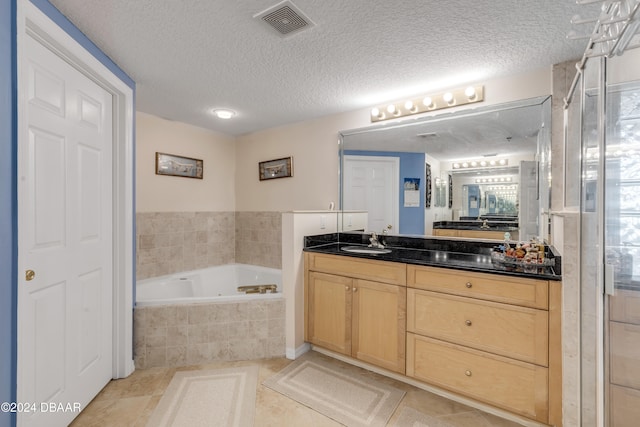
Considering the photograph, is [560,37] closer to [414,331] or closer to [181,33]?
[414,331]

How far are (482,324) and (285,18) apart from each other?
6.71 ft

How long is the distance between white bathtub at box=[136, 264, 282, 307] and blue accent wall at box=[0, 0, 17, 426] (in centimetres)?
124

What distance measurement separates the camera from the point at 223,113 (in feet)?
9.73

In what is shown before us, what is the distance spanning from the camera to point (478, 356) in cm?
173

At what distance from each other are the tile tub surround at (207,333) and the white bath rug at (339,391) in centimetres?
35

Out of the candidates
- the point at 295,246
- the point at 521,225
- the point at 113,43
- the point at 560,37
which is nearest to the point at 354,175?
the point at 295,246

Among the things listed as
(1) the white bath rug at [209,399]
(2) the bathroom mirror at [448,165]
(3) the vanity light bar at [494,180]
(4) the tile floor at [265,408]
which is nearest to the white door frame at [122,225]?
(4) the tile floor at [265,408]

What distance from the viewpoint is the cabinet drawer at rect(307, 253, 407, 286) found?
2.04m

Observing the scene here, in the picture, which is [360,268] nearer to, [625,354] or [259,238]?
[625,354]

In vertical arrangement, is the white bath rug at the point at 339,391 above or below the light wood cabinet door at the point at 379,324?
below

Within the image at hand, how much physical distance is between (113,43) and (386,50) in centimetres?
168

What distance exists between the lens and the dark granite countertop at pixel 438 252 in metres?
1.67

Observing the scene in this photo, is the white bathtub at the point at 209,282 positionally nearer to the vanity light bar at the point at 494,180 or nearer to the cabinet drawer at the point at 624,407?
the vanity light bar at the point at 494,180

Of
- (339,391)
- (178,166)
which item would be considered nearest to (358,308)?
(339,391)
